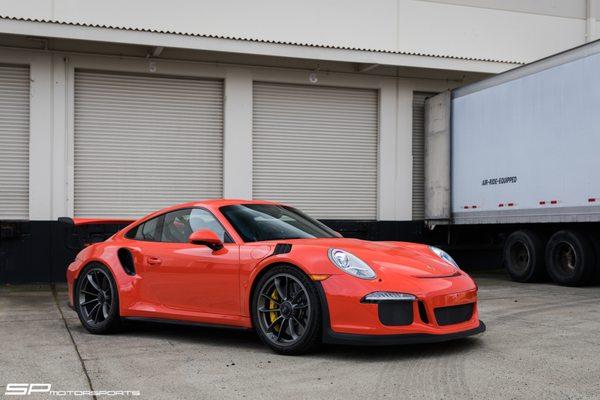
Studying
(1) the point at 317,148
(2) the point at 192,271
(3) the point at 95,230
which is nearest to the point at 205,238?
(2) the point at 192,271

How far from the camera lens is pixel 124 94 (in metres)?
13.3

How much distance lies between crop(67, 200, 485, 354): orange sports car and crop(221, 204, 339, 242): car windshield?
12mm

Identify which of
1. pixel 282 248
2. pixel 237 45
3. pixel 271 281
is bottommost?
pixel 271 281

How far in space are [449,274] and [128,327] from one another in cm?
320

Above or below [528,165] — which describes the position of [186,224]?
below

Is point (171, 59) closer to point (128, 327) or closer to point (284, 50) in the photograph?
point (284, 50)

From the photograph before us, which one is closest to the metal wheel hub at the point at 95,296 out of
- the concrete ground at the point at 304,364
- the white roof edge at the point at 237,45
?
the concrete ground at the point at 304,364

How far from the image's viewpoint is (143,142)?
13352 millimetres

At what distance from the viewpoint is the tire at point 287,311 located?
17.6 ft

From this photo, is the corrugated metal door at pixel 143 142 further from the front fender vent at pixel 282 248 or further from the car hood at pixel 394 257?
the front fender vent at pixel 282 248

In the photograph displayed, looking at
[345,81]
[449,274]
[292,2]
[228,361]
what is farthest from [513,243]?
[228,361]

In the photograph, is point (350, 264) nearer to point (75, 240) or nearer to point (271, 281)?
point (271, 281)

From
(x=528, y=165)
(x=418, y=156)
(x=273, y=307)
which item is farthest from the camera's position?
(x=418, y=156)

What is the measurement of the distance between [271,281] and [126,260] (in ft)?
5.91
